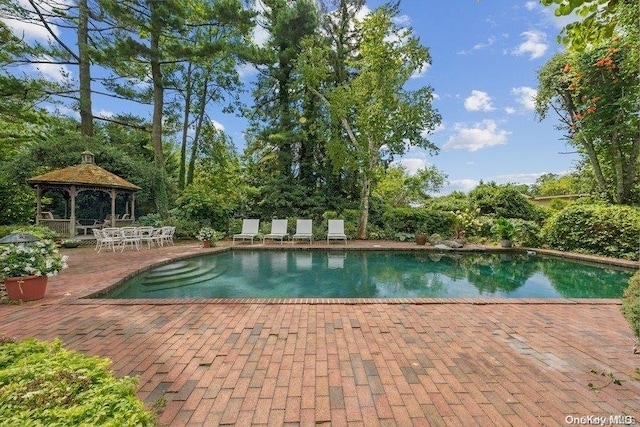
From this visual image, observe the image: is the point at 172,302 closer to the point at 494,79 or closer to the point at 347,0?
the point at 494,79

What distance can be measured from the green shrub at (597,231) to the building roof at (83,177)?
1650 cm

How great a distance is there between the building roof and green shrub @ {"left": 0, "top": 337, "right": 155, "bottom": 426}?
12593mm

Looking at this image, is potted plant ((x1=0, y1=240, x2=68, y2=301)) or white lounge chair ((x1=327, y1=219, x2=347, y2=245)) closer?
potted plant ((x1=0, y1=240, x2=68, y2=301))

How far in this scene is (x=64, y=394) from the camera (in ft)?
4.32

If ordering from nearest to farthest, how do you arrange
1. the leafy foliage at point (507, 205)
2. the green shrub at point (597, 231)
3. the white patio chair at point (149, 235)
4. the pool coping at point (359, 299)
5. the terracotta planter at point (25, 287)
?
1. the terracotta planter at point (25, 287)
2. the pool coping at point (359, 299)
3. the green shrub at point (597, 231)
4. the white patio chair at point (149, 235)
5. the leafy foliage at point (507, 205)

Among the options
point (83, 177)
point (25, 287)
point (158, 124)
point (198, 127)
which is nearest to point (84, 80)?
point (158, 124)

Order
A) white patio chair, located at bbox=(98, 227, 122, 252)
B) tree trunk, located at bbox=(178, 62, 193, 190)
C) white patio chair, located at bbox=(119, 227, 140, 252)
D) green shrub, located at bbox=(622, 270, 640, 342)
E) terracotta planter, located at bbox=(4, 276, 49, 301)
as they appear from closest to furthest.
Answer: green shrub, located at bbox=(622, 270, 640, 342) → terracotta planter, located at bbox=(4, 276, 49, 301) → white patio chair, located at bbox=(98, 227, 122, 252) → white patio chair, located at bbox=(119, 227, 140, 252) → tree trunk, located at bbox=(178, 62, 193, 190)

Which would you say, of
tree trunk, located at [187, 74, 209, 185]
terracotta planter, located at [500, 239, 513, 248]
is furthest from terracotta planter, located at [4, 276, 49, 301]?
tree trunk, located at [187, 74, 209, 185]

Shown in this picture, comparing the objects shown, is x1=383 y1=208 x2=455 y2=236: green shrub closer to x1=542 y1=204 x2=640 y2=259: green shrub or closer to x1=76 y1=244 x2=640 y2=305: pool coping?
x1=76 y1=244 x2=640 y2=305: pool coping

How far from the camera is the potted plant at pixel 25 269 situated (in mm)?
4566

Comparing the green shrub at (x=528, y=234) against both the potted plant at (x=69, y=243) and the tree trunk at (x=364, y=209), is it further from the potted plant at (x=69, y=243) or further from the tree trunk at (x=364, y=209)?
the potted plant at (x=69, y=243)

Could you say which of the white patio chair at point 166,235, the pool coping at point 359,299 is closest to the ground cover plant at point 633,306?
the pool coping at point 359,299

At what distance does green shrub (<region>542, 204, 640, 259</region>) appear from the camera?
895 centimetres

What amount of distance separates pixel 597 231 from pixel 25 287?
1396 centimetres
